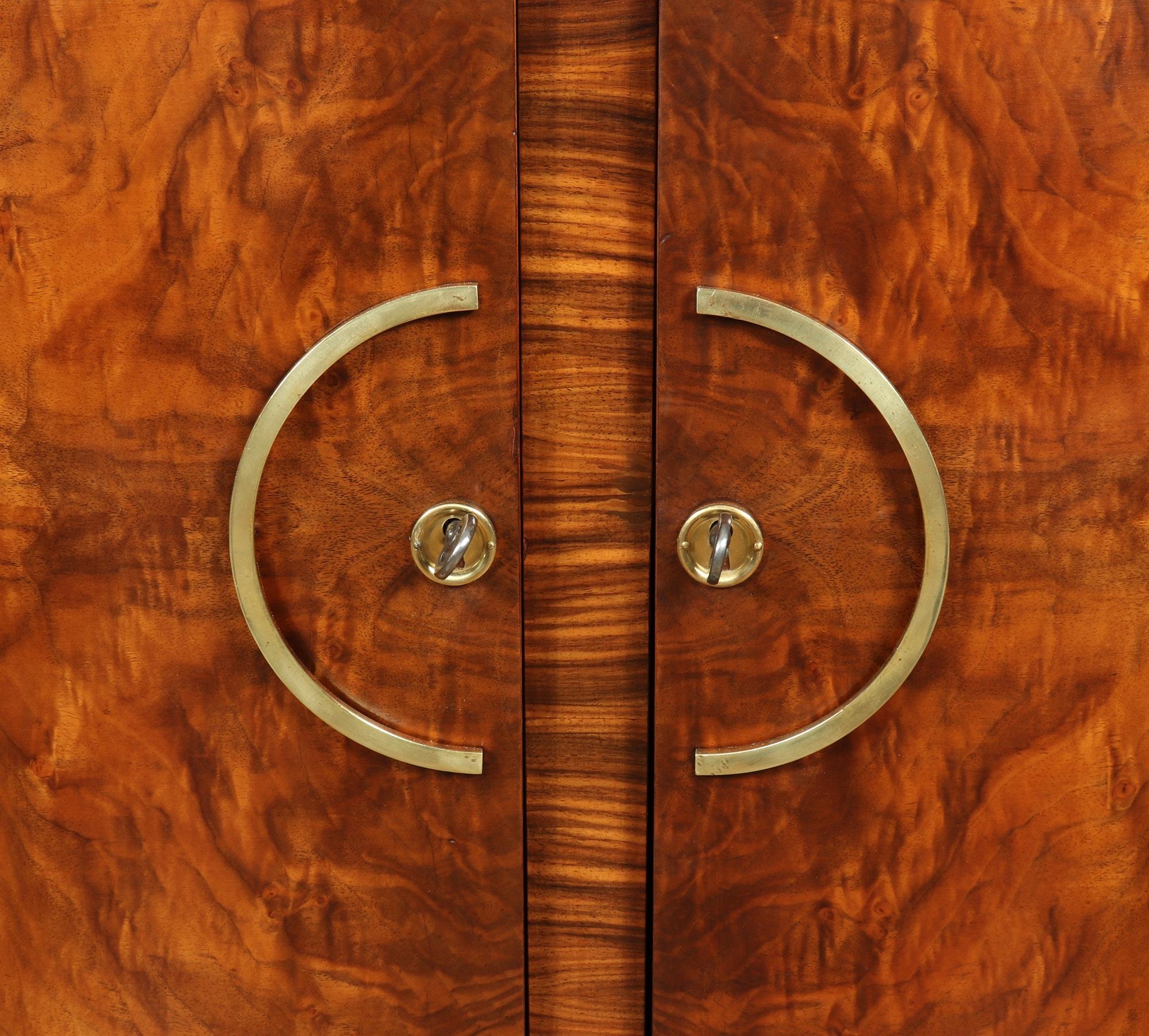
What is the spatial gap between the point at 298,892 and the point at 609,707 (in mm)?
180

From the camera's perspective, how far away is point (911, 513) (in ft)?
1.50

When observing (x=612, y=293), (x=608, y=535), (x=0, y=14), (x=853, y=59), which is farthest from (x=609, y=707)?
(x=0, y=14)

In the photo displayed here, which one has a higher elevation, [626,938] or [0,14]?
[0,14]

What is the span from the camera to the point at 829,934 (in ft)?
1.63

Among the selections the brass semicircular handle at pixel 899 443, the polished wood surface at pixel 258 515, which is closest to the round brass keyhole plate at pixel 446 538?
the polished wood surface at pixel 258 515

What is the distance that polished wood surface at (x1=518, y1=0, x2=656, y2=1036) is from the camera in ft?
1.46

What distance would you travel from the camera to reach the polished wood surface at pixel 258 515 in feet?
1.43

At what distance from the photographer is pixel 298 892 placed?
506 millimetres

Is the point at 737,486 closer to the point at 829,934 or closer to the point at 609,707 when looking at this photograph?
the point at 609,707

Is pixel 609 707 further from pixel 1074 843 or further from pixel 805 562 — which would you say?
pixel 1074 843

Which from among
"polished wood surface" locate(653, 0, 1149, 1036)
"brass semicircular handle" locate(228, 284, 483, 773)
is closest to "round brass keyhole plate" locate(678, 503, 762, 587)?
"polished wood surface" locate(653, 0, 1149, 1036)

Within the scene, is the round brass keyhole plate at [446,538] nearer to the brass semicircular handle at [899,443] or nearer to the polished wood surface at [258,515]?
the polished wood surface at [258,515]

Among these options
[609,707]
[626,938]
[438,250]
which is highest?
[438,250]

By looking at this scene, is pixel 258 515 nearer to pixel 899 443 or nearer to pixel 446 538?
pixel 446 538
